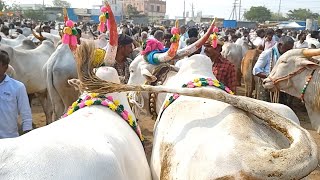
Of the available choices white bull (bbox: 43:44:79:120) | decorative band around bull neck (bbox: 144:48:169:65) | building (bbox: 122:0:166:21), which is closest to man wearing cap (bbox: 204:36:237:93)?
decorative band around bull neck (bbox: 144:48:169:65)

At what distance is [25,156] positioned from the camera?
61.0 inches

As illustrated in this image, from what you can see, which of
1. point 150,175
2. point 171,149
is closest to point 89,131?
point 171,149

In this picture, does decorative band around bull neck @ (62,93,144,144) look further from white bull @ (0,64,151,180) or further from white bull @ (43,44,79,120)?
white bull @ (43,44,79,120)

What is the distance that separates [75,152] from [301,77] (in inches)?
149

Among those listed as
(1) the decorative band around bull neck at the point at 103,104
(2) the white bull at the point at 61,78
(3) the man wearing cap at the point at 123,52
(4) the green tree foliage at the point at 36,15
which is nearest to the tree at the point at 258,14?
(4) the green tree foliage at the point at 36,15

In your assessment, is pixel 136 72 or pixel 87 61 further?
pixel 136 72

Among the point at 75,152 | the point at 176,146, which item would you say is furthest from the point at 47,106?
the point at 75,152

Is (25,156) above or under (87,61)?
under

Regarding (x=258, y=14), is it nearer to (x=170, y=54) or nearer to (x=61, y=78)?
(x=61, y=78)

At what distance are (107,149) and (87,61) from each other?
2.85 feet

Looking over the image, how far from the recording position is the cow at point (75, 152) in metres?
1.52

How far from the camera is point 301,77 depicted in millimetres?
4836

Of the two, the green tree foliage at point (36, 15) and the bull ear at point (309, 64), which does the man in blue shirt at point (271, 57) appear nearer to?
the bull ear at point (309, 64)

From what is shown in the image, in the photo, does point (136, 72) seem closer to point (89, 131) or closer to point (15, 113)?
point (15, 113)
